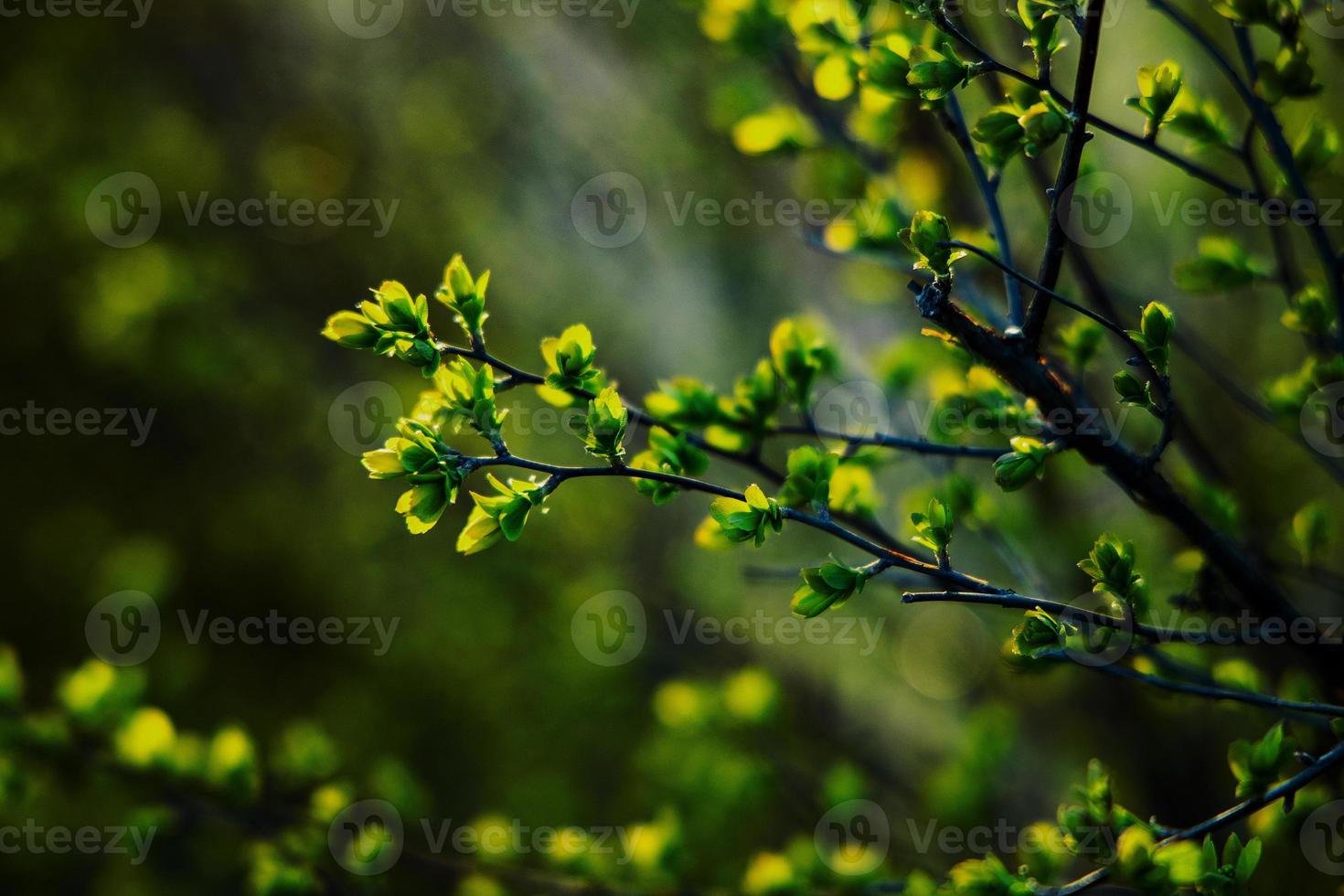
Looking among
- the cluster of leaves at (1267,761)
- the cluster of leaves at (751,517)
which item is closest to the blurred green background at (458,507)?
the cluster of leaves at (1267,761)

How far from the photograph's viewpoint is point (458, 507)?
3545 mm

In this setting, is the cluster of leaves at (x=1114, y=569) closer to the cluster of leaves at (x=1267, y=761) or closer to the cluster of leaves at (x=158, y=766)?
the cluster of leaves at (x=1267, y=761)

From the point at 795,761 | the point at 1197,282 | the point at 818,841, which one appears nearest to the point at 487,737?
the point at 795,761

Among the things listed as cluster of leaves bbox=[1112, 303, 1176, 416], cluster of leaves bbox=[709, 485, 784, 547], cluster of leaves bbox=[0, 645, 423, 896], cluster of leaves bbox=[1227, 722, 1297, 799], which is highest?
cluster of leaves bbox=[1112, 303, 1176, 416]

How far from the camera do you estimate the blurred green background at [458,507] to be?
274 centimetres

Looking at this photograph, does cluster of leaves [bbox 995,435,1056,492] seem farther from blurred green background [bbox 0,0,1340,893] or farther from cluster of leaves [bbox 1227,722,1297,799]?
blurred green background [bbox 0,0,1340,893]

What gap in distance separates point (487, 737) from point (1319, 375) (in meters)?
3.14

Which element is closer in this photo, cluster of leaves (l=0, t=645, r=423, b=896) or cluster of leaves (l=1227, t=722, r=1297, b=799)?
cluster of leaves (l=1227, t=722, r=1297, b=799)

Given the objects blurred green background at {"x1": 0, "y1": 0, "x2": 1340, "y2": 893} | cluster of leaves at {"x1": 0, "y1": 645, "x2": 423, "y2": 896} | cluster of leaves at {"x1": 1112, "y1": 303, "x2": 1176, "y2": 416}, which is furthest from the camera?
blurred green background at {"x1": 0, "y1": 0, "x2": 1340, "y2": 893}

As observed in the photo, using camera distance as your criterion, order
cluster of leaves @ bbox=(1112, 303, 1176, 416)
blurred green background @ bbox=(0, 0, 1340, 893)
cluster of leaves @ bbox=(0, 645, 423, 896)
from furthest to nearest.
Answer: blurred green background @ bbox=(0, 0, 1340, 893) < cluster of leaves @ bbox=(0, 645, 423, 896) < cluster of leaves @ bbox=(1112, 303, 1176, 416)

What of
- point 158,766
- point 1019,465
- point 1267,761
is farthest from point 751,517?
point 158,766

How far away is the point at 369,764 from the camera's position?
3.13m

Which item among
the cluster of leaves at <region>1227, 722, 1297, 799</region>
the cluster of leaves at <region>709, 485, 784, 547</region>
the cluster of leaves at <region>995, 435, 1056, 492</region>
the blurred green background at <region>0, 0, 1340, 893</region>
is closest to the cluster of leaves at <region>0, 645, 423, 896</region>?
the blurred green background at <region>0, 0, 1340, 893</region>

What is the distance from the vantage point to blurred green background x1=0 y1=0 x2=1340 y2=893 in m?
2.74
